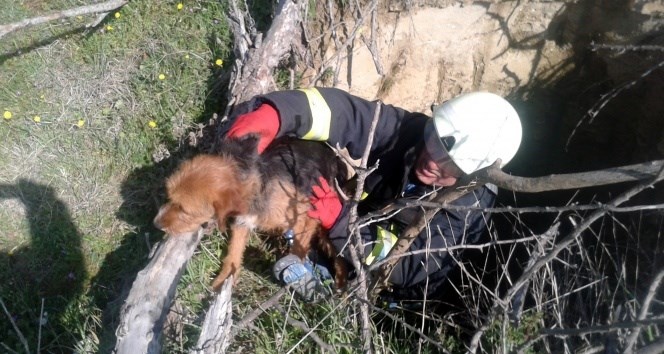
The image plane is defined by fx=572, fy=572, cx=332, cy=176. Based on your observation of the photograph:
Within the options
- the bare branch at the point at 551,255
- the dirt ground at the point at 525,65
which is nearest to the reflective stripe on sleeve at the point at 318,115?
the dirt ground at the point at 525,65

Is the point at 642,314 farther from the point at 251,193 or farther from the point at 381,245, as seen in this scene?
the point at 251,193

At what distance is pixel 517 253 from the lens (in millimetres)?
4637

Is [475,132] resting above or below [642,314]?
above

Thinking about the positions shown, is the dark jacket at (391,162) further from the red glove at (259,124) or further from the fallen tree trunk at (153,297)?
the fallen tree trunk at (153,297)

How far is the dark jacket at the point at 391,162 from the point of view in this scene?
3.47 meters

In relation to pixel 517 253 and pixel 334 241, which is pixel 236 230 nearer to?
pixel 334 241

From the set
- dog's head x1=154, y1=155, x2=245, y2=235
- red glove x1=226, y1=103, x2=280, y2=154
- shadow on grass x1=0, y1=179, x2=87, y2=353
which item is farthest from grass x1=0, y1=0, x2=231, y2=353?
red glove x1=226, y1=103, x2=280, y2=154

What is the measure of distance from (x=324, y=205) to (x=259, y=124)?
650mm

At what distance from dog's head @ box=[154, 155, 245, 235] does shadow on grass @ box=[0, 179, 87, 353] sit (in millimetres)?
1157

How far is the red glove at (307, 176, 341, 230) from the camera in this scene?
352 cm

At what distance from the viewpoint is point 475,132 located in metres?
3.38

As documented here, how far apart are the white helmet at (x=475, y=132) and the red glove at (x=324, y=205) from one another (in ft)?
2.19

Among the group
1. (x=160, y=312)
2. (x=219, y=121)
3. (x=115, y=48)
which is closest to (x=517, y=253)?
(x=219, y=121)

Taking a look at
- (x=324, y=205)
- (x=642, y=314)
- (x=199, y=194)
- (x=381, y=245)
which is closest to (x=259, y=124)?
(x=199, y=194)
